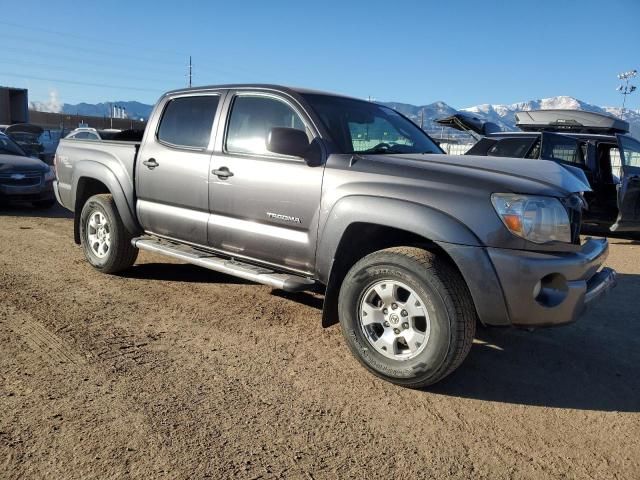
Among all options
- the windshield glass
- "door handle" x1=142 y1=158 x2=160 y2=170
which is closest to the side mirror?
"door handle" x1=142 y1=158 x2=160 y2=170

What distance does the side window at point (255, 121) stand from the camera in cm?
405

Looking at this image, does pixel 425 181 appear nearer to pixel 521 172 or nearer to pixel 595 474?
pixel 521 172

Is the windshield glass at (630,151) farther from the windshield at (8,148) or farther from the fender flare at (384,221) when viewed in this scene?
the windshield at (8,148)

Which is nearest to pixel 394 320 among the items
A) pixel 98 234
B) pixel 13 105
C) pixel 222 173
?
pixel 222 173

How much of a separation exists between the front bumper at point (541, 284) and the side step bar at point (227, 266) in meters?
1.37

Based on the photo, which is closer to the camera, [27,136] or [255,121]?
[255,121]

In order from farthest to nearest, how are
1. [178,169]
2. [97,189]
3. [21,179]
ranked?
1. [21,179]
2. [97,189]
3. [178,169]

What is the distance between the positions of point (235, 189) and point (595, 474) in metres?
2.95

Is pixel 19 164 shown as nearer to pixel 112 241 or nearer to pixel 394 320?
pixel 112 241

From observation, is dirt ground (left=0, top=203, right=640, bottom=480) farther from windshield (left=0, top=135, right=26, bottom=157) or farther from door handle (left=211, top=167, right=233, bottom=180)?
windshield (left=0, top=135, right=26, bottom=157)

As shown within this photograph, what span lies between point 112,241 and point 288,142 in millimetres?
2635

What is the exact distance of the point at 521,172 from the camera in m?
3.27

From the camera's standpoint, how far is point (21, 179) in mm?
9859

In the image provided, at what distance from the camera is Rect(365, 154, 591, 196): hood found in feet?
9.97
